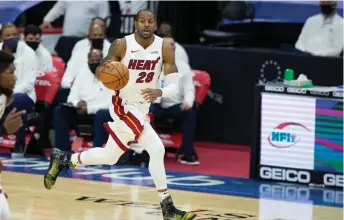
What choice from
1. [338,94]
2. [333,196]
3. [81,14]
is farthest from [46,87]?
[333,196]

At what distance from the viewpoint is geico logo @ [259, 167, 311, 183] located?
1318cm

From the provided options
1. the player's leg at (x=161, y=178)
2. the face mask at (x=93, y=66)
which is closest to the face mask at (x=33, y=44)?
the face mask at (x=93, y=66)

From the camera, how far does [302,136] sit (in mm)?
13102

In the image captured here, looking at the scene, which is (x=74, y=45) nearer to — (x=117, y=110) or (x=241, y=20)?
(x=241, y=20)

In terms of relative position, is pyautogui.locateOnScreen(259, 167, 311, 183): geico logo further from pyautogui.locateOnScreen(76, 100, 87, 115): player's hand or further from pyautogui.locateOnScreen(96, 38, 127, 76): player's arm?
pyautogui.locateOnScreen(96, 38, 127, 76): player's arm

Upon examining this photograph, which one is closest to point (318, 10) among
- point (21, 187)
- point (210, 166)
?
point (210, 166)

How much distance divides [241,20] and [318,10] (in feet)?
4.34

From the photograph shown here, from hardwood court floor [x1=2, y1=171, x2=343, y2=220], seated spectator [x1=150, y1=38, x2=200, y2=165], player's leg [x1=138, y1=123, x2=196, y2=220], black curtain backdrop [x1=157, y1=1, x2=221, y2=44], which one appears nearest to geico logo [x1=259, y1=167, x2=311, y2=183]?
hardwood court floor [x1=2, y1=171, x2=343, y2=220]

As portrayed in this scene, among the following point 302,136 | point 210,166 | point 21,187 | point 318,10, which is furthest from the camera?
point 318,10

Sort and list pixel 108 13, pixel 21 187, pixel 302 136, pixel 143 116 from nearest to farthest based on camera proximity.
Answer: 1. pixel 143 116
2. pixel 21 187
3. pixel 302 136
4. pixel 108 13

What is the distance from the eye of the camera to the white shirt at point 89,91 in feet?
47.6

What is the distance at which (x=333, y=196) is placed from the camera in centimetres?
1248

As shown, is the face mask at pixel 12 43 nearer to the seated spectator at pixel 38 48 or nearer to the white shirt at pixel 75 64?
the seated spectator at pixel 38 48

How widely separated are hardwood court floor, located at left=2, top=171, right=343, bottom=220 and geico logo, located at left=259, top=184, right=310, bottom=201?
30 centimetres
